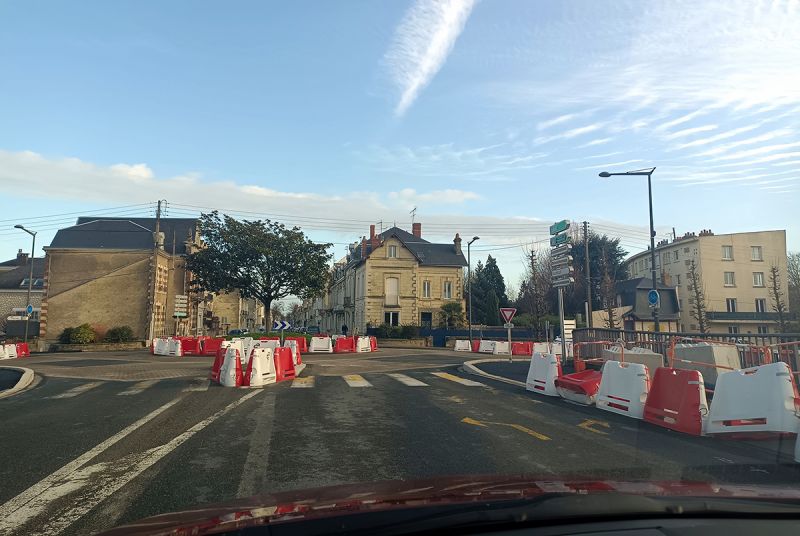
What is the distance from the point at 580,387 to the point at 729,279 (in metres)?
50.6

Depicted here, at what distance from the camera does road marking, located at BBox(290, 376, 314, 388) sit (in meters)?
13.9

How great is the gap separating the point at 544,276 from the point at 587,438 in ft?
180

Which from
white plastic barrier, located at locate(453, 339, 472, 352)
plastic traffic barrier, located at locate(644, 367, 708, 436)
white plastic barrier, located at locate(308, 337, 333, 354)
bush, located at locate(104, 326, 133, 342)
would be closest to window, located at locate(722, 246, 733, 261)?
white plastic barrier, located at locate(453, 339, 472, 352)

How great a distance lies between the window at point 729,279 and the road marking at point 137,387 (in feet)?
177

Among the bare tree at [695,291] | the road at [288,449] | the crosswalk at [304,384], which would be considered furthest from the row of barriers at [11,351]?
the bare tree at [695,291]

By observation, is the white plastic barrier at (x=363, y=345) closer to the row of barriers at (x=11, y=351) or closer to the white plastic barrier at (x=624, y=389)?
the row of barriers at (x=11, y=351)

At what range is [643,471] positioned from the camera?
17.8 ft

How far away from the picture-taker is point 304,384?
14.1 meters

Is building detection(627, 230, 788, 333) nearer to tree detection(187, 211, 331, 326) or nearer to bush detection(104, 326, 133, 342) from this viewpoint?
tree detection(187, 211, 331, 326)

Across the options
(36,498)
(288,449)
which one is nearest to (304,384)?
(288,449)

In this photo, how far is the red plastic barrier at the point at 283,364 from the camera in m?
15.2

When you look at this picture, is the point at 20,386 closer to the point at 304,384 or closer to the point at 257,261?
the point at 304,384

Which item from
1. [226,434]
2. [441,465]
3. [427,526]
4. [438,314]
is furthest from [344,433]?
[438,314]

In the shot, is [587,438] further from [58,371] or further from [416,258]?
[416,258]
